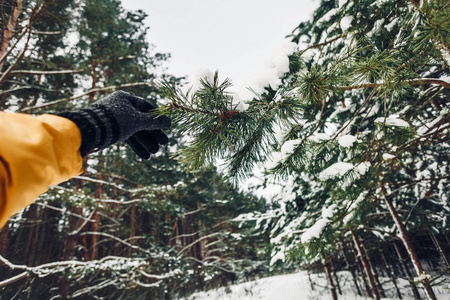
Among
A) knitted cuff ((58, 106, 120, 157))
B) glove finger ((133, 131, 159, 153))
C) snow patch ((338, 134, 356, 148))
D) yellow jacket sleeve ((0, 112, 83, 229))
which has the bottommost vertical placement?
yellow jacket sleeve ((0, 112, 83, 229))

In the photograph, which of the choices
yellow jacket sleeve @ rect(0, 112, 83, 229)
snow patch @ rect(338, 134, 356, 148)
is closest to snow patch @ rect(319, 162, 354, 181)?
snow patch @ rect(338, 134, 356, 148)

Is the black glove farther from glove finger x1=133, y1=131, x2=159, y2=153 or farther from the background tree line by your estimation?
the background tree line

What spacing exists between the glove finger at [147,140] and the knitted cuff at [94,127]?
0.26 m

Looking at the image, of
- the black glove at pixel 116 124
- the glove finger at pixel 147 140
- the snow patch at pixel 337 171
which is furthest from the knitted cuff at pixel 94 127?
the snow patch at pixel 337 171

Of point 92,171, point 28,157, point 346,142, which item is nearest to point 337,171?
point 346,142

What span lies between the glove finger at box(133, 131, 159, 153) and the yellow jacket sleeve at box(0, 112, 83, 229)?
1.57 ft

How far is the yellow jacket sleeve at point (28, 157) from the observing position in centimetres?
45

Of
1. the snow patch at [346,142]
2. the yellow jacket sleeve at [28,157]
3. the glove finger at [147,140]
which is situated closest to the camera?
the yellow jacket sleeve at [28,157]

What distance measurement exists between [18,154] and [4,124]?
0.26 ft

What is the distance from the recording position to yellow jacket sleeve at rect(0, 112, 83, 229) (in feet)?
1.46

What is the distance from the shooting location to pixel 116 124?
79 cm

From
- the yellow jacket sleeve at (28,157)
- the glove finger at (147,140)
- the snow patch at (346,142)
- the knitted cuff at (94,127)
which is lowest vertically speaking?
the yellow jacket sleeve at (28,157)

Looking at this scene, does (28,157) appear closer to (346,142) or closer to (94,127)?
(94,127)

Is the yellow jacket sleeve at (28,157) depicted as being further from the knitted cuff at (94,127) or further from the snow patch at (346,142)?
the snow patch at (346,142)
